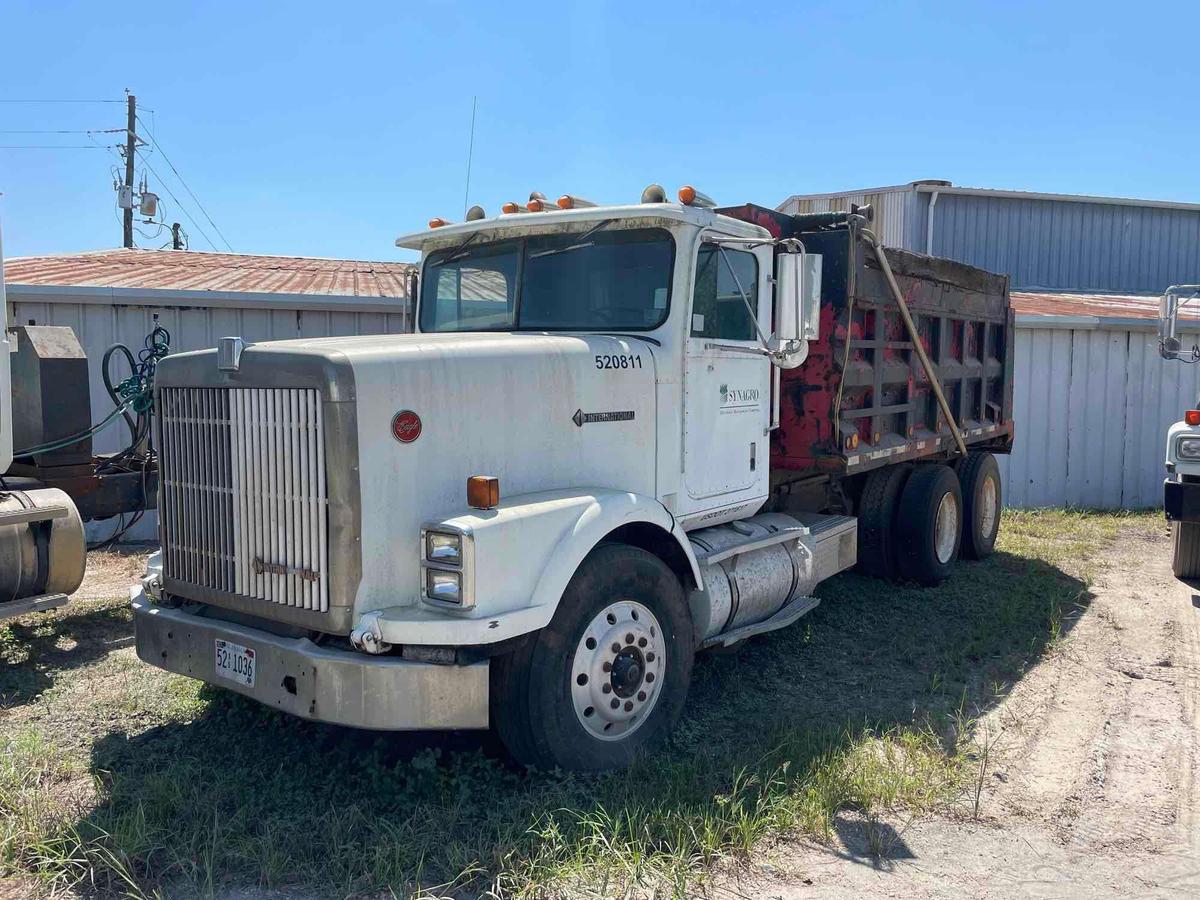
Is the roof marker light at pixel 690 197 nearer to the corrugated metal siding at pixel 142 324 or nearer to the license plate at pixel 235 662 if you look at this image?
the license plate at pixel 235 662

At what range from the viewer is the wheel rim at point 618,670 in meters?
4.32

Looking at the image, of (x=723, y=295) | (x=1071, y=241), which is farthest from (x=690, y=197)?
(x=1071, y=241)

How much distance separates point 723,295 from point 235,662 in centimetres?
313

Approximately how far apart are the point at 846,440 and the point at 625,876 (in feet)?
12.3

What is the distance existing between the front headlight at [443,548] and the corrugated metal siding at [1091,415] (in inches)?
444

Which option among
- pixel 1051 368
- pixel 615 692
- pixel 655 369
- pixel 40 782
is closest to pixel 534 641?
pixel 615 692

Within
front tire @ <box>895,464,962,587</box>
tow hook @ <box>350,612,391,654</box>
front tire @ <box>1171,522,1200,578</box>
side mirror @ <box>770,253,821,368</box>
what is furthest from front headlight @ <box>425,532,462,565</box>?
front tire @ <box>1171,522,1200,578</box>

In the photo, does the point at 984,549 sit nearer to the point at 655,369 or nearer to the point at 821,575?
the point at 821,575

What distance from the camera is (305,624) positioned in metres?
3.97

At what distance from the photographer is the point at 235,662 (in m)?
4.17

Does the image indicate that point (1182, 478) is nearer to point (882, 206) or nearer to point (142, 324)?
point (142, 324)

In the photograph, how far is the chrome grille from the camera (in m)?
3.91

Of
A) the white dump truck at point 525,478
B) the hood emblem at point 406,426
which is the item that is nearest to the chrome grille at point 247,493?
the white dump truck at point 525,478

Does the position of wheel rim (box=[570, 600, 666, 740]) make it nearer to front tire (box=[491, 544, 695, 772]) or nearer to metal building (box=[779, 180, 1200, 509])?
front tire (box=[491, 544, 695, 772])
